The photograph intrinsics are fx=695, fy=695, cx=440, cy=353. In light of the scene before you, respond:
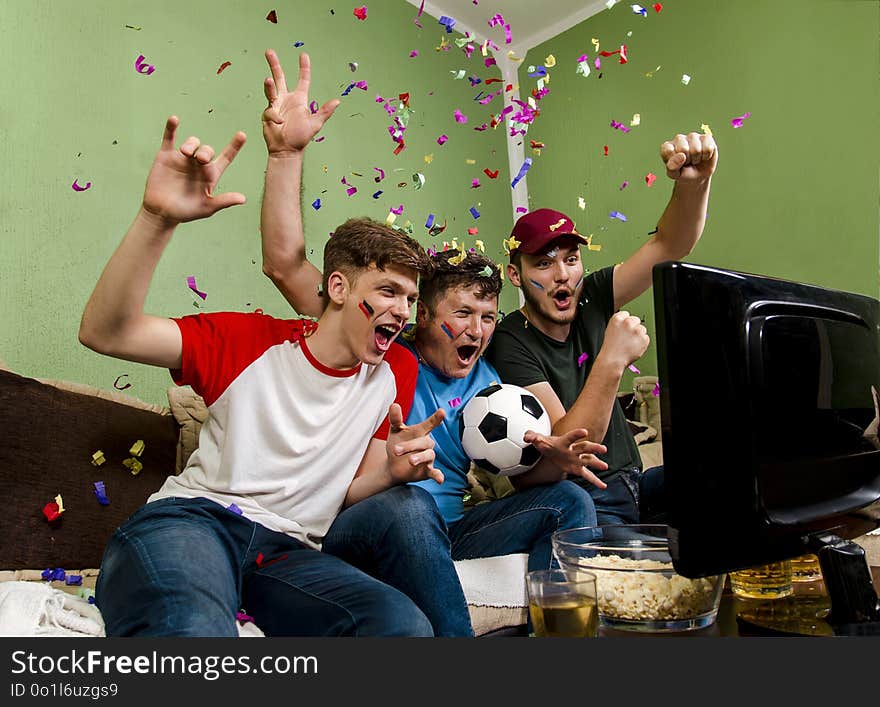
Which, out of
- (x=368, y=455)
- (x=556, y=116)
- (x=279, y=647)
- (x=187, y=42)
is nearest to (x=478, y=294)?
(x=368, y=455)

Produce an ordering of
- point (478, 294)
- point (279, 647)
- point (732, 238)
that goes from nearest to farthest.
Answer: point (279, 647) < point (478, 294) < point (732, 238)

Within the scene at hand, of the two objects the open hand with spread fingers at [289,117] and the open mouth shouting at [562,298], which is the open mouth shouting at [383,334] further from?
the open mouth shouting at [562,298]

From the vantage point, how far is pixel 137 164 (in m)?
2.07

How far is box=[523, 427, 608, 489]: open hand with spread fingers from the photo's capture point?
129 centimetres

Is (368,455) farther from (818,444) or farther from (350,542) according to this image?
(818,444)

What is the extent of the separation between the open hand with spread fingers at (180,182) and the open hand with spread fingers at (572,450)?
71 cm

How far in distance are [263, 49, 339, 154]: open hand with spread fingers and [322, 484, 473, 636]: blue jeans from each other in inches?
29.8

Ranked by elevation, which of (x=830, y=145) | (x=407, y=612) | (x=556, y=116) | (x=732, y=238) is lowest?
(x=407, y=612)

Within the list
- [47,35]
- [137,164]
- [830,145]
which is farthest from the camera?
[830,145]

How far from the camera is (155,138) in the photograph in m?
2.11

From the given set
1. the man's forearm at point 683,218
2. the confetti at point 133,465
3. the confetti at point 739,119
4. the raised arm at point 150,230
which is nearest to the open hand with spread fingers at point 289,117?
the raised arm at point 150,230

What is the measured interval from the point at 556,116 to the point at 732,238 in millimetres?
1089

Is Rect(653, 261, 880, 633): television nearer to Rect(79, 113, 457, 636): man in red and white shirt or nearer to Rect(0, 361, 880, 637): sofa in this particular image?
Rect(79, 113, 457, 636): man in red and white shirt

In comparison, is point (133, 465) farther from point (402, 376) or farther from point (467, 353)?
point (467, 353)
